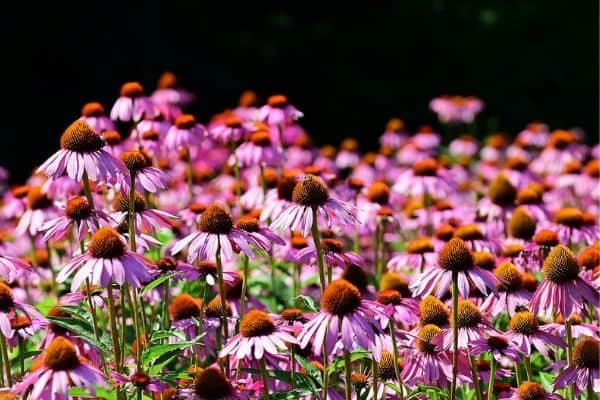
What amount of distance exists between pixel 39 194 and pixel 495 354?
228 centimetres

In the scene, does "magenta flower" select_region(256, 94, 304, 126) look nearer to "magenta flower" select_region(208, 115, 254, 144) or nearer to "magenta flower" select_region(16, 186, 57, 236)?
"magenta flower" select_region(208, 115, 254, 144)

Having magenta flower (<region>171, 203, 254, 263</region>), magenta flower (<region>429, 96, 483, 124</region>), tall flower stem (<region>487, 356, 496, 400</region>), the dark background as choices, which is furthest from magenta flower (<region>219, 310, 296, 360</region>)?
the dark background

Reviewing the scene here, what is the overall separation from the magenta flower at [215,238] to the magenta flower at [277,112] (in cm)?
173

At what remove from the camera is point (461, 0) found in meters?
13.0

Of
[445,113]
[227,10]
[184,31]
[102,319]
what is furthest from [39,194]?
[227,10]

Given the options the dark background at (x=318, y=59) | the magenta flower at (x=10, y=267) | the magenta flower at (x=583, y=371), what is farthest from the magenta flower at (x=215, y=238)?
the dark background at (x=318, y=59)

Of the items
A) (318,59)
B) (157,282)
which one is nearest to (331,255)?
(157,282)

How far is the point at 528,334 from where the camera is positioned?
2777 millimetres

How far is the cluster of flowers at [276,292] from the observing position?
7.81 feet

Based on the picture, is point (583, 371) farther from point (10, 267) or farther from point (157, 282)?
point (10, 267)

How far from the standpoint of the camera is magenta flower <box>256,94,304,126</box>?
4.37 m

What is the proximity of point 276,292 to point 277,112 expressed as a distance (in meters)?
0.85

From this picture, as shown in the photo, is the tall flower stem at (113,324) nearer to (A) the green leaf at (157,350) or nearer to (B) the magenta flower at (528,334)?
(A) the green leaf at (157,350)

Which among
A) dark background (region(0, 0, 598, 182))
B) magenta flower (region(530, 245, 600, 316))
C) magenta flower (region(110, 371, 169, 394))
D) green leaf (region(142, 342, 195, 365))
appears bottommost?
magenta flower (region(110, 371, 169, 394))
